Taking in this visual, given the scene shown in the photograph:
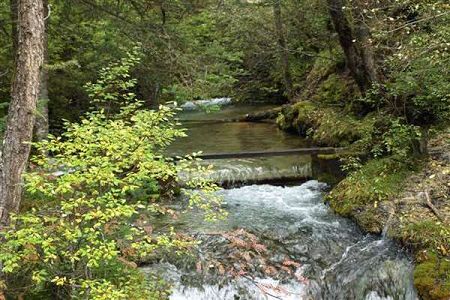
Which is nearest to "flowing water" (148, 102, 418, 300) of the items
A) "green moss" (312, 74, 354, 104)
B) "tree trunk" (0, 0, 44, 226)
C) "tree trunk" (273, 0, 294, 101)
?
"tree trunk" (0, 0, 44, 226)

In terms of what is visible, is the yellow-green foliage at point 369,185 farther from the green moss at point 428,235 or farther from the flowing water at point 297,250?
the green moss at point 428,235

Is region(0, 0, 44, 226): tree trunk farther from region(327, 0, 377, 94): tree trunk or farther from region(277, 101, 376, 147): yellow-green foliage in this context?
region(277, 101, 376, 147): yellow-green foliage

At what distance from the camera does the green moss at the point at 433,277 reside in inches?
227

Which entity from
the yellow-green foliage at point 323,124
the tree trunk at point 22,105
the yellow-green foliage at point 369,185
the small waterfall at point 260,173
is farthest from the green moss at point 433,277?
the small waterfall at point 260,173

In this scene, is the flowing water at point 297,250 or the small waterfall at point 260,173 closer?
the flowing water at point 297,250

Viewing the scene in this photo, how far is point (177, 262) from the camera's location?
7.13m

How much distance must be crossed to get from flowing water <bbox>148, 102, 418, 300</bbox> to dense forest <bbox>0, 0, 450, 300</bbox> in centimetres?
6

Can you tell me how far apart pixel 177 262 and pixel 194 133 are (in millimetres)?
10328

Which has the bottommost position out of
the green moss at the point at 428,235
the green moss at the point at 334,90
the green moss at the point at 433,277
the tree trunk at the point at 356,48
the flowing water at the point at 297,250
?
the flowing water at the point at 297,250

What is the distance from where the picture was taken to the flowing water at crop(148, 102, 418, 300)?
652 cm

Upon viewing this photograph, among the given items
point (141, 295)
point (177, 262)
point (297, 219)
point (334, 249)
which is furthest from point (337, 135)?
point (141, 295)

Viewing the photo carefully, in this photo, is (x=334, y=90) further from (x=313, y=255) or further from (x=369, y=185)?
(x=313, y=255)

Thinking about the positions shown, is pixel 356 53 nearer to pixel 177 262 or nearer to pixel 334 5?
pixel 334 5

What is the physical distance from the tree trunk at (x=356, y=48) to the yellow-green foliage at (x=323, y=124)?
1.08 meters
